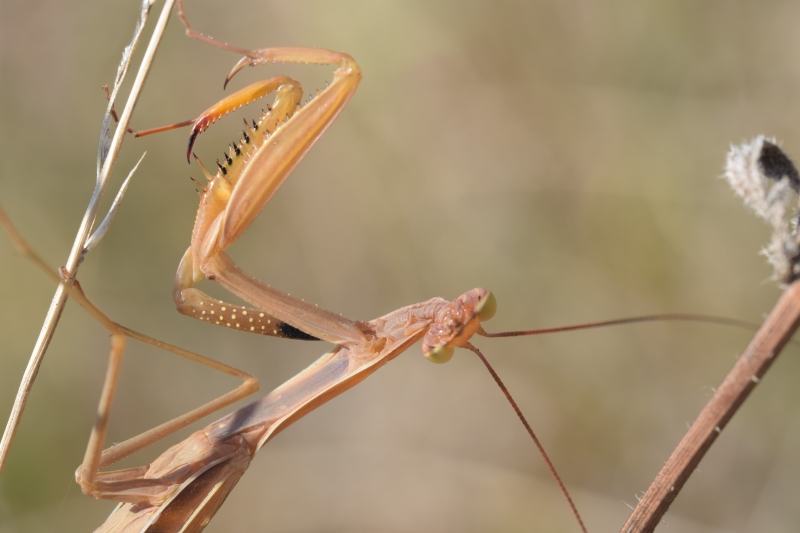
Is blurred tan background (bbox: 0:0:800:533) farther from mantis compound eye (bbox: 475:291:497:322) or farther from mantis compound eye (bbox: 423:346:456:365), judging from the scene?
mantis compound eye (bbox: 475:291:497:322)

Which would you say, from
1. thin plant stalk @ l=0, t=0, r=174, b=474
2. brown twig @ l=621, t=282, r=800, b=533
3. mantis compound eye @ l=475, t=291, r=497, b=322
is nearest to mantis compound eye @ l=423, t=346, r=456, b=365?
mantis compound eye @ l=475, t=291, r=497, b=322

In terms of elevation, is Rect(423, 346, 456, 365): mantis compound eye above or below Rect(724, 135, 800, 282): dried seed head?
below

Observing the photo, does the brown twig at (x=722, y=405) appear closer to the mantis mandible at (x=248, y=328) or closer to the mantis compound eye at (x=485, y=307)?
the mantis mandible at (x=248, y=328)

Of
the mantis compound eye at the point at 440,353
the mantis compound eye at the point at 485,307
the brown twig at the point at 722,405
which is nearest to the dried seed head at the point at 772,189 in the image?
the brown twig at the point at 722,405

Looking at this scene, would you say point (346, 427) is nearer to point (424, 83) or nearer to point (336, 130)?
point (336, 130)

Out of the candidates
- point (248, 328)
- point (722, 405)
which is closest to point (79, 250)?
point (248, 328)
